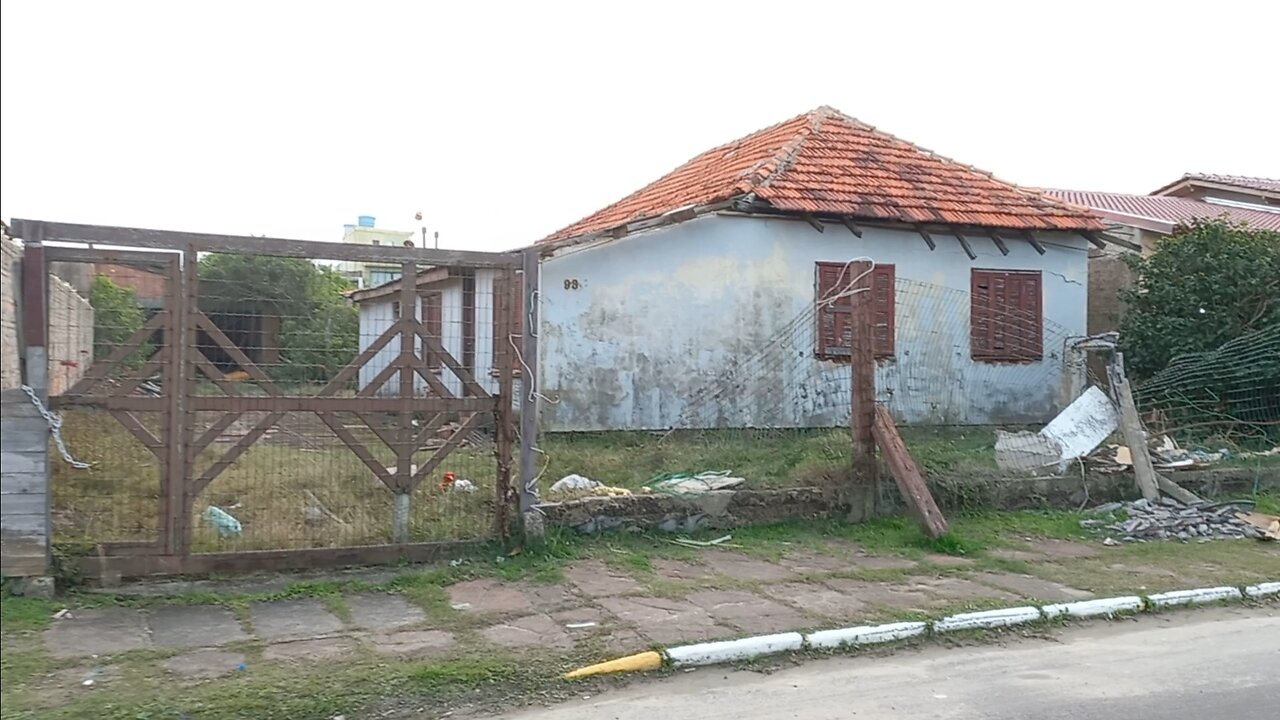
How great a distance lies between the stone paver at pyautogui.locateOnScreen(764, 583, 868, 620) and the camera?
6492mm

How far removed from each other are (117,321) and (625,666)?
158 inches

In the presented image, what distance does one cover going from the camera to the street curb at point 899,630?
5527mm

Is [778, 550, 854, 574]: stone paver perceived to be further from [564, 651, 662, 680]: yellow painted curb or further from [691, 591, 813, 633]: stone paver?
[564, 651, 662, 680]: yellow painted curb

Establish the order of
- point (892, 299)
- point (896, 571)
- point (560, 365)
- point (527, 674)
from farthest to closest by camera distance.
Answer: point (892, 299) < point (560, 365) < point (896, 571) < point (527, 674)

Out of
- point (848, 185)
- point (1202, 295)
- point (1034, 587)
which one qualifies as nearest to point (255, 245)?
point (1034, 587)

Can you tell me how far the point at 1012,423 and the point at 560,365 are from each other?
22.0ft

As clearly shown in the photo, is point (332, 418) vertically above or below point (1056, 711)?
above

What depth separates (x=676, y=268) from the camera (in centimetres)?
1315

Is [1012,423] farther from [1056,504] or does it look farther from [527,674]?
[527,674]

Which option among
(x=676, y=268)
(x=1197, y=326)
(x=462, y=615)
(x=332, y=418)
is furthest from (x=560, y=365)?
(x=1197, y=326)

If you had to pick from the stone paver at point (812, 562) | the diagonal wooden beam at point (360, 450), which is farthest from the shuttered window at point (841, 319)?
the diagonal wooden beam at point (360, 450)

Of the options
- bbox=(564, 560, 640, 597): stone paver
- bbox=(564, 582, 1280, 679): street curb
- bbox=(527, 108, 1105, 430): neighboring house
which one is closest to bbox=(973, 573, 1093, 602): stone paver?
bbox=(564, 582, 1280, 679): street curb

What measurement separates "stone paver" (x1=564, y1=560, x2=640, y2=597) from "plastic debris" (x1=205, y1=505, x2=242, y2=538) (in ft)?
7.72

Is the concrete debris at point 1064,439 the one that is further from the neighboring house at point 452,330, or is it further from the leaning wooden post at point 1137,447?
the neighboring house at point 452,330
